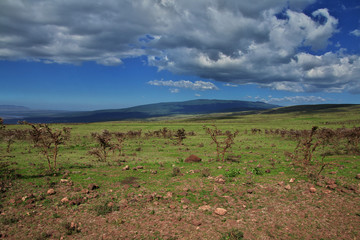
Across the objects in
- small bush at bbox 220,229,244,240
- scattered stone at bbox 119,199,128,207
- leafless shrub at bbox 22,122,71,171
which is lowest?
small bush at bbox 220,229,244,240

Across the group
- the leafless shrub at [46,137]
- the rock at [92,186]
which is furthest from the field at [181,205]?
the leafless shrub at [46,137]

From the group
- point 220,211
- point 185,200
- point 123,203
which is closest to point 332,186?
point 220,211

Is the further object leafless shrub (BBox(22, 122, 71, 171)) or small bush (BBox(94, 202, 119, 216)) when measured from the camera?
leafless shrub (BBox(22, 122, 71, 171))

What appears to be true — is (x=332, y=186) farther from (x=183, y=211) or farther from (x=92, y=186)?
(x=92, y=186)

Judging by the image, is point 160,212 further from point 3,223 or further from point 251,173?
point 251,173

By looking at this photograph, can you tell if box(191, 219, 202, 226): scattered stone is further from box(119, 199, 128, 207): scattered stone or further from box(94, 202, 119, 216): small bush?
box(94, 202, 119, 216): small bush

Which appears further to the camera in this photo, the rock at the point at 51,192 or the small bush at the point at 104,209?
the rock at the point at 51,192

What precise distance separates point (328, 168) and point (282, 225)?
461 inches

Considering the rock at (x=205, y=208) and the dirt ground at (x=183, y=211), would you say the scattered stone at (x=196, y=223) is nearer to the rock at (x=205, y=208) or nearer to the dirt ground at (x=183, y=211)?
the dirt ground at (x=183, y=211)

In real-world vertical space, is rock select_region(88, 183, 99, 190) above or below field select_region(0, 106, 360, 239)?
above

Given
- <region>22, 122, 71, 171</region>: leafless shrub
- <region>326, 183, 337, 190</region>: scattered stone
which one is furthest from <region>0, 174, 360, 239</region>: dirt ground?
<region>22, 122, 71, 171</region>: leafless shrub

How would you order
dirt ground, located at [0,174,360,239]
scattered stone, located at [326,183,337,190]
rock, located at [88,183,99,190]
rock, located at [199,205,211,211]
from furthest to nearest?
1. rock, located at [88,183,99,190]
2. scattered stone, located at [326,183,337,190]
3. rock, located at [199,205,211,211]
4. dirt ground, located at [0,174,360,239]

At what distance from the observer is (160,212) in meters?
10.6

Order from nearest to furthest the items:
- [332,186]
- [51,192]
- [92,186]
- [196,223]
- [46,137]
Answer: [196,223], [51,192], [332,186], [92,186], [46,137]
